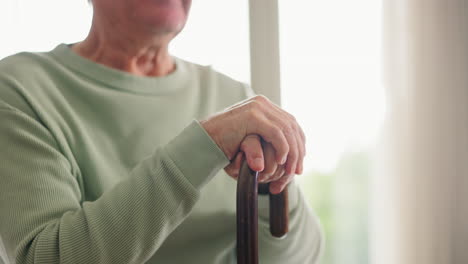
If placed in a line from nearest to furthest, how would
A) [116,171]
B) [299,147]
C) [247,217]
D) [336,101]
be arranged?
[247,217], [299,147], [116,171], [336,101]

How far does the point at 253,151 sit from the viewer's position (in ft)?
2.22

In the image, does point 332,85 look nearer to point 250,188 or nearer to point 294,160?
point 294,160

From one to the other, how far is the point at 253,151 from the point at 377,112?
2.96 feet

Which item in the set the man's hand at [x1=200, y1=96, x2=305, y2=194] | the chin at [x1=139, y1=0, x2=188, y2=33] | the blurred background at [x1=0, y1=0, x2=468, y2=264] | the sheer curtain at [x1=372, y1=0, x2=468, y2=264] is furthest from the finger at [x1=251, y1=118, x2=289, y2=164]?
the sheer curtain at [x1=372, y1=0, x2=468, y2=264]

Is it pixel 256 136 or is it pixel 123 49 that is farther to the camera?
pixel 123 49

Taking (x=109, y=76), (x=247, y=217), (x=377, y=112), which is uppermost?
(x=109, y=76)

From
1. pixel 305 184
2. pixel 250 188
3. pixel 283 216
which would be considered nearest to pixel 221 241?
pixel 283 216

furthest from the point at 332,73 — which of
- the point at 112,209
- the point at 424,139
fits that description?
the point at 112,209

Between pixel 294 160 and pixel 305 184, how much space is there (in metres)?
0.73

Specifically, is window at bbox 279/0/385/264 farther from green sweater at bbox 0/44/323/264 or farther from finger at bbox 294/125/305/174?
finger at bbox 294/125/305/174

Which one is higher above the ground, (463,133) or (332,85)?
(332,85)

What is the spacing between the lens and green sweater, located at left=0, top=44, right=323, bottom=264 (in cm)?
66

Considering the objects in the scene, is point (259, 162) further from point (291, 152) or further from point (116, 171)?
point (116, 171)

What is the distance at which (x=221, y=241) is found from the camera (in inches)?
36.6
